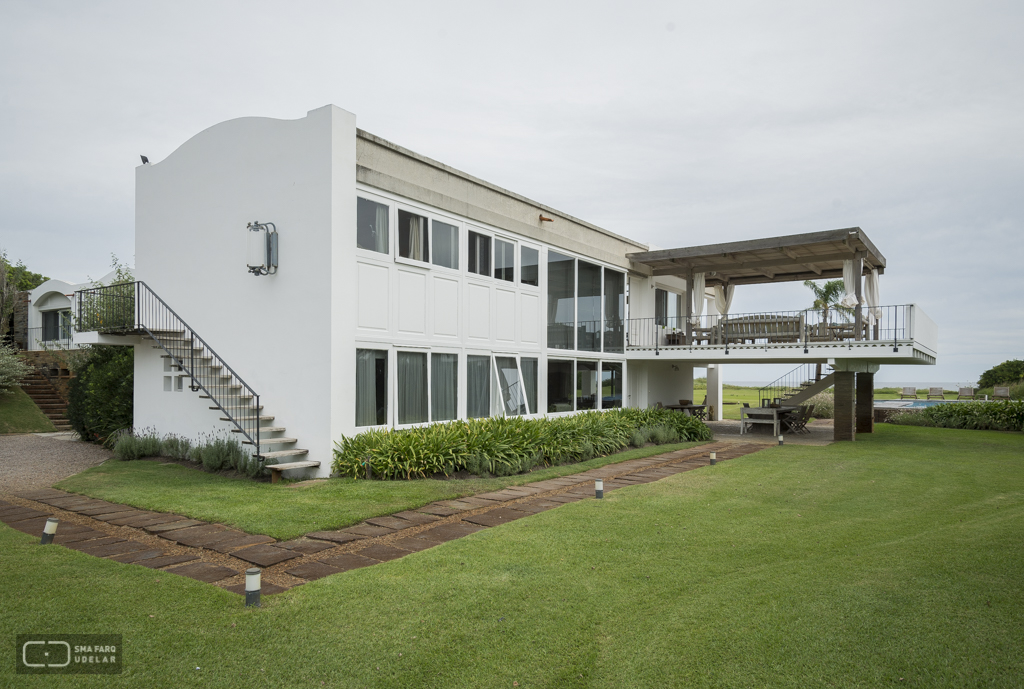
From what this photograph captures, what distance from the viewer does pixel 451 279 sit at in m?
13.0

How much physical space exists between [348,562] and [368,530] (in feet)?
3.73

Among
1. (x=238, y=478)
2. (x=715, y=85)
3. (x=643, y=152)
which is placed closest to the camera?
(x=238, y=478)

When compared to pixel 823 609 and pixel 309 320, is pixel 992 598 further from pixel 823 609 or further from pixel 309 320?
pixel 309 320

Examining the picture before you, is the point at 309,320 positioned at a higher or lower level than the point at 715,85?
lower

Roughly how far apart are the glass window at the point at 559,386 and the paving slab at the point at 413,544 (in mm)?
9490

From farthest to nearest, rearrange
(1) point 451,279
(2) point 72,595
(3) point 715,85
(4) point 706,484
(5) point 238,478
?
Answer: (3) point 715,85 → (1) point 451,279 → (5) point 238,478 → (4) point 706,484 → (2) point 72,595

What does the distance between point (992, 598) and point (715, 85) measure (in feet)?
45.6

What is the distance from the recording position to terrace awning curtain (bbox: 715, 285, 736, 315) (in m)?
23.4

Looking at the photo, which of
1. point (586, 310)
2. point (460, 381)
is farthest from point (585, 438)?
point (586, 310)

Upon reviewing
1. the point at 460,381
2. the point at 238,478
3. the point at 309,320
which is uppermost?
the point at 309,320

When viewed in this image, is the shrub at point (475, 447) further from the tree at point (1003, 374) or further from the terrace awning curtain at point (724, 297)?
the tree at point (1003, 374)

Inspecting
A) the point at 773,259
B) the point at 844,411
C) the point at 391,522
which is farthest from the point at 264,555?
the point at 773,259

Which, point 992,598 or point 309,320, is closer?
point 992,598
